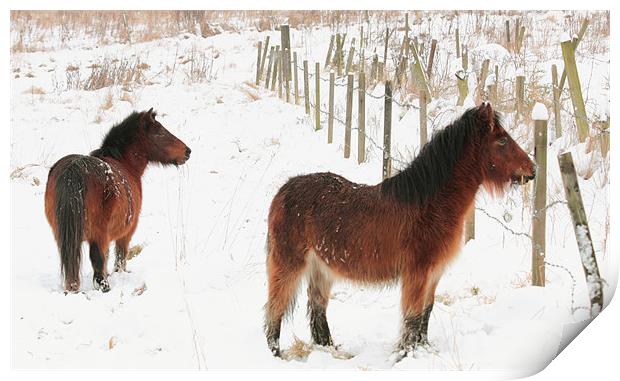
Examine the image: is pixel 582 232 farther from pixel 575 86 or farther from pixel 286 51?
pixel 286 51

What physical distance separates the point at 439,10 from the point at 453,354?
2978 mm

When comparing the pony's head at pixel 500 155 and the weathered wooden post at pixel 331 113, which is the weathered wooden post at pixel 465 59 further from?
the pony's head at pixel 500 155

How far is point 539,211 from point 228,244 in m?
2.94

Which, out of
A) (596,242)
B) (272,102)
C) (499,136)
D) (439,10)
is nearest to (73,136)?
(272,102)

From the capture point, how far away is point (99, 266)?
6324mm

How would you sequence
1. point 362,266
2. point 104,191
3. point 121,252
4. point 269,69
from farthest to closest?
point 269,69 → point 121,252 → point 104,191 → point 362,266

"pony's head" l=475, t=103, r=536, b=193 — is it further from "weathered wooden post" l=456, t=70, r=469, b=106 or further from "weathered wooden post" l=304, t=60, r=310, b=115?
"weathered wooden post" l=304, t=60, r=310, b=115

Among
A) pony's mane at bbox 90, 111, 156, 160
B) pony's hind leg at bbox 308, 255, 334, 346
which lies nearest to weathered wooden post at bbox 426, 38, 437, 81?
pony's hind leg at bbox 308, 255, 334, 346

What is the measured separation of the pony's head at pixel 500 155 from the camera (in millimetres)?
5050

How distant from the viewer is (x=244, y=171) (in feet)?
25.3

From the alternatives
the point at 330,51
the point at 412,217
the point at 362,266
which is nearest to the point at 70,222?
the point at 362,266

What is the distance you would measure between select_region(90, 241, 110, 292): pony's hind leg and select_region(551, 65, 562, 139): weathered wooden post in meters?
4.25

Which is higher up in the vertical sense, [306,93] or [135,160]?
[306,93]

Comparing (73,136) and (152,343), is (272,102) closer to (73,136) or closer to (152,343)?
(73,136)
